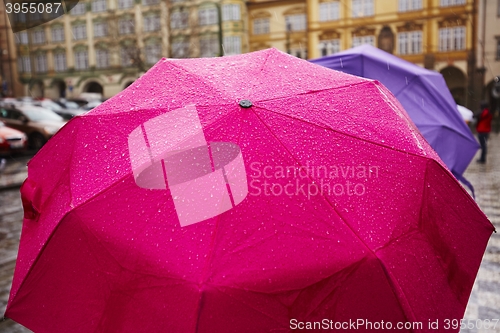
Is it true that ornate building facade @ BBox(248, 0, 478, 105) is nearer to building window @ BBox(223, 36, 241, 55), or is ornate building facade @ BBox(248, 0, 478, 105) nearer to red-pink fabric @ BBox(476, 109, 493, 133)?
building window @ BBox(223, 36, 241, 55)

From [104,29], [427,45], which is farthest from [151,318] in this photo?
[104,29]

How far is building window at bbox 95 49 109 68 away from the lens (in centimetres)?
4372

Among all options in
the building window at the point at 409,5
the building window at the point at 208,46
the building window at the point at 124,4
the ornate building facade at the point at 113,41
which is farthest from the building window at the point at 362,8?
the building window at the point at 124,4

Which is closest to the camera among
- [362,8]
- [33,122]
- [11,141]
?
[11,141]

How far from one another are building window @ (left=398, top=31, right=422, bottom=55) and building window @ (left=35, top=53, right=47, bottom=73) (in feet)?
106

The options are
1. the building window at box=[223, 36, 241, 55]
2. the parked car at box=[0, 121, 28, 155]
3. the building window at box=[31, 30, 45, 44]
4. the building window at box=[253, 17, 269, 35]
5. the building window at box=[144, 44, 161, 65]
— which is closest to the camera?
the parked car at box=[0, 121, 28, 155]

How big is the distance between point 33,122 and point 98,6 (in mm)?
28435

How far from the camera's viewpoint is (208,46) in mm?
39062

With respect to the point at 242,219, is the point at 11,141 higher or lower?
lower

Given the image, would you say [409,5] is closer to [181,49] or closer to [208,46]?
[208,46]

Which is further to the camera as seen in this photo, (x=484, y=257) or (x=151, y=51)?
(x=151, y=51)

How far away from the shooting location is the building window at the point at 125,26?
3947 centimetres

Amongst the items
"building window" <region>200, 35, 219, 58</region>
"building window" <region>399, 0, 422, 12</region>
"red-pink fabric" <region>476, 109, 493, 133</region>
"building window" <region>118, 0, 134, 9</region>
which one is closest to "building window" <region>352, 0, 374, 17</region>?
"building window" <region>399, 0, 422, 12</region>

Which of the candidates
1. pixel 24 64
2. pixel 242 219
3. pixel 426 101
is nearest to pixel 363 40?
pixel 24 64
